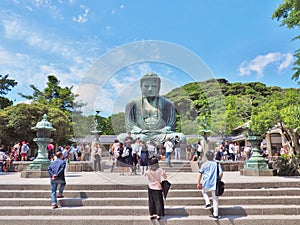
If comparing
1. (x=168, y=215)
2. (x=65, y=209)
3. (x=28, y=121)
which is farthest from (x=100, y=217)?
(x=28, y=121)

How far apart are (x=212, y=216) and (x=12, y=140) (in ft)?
74.5

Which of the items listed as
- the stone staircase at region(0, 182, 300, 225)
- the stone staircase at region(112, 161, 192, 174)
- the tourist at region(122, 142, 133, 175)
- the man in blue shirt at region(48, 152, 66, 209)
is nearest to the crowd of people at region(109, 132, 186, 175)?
the tourist at region(122, 142, 133, 175)

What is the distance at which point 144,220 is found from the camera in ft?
16.5

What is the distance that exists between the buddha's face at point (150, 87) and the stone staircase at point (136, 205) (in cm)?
1125

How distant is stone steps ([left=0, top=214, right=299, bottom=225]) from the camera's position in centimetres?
492

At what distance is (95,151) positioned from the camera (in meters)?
10.3

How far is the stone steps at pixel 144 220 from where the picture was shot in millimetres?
4922

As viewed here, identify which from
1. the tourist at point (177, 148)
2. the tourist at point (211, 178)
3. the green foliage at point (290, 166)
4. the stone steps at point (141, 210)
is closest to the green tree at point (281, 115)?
the green foliage at point (290, 166)

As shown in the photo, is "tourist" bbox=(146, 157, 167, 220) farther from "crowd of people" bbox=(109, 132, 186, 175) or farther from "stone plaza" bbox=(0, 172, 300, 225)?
"crowd of people" bbox=(109, 132, 186, 175)

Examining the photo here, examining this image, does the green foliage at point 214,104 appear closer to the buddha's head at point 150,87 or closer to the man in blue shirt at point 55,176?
the buddha's head at point 150,87

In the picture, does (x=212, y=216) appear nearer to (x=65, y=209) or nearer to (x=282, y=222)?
(x=282, y=222)

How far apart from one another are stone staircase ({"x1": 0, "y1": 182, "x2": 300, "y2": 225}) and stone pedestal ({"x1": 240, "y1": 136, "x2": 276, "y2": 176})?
2203mm

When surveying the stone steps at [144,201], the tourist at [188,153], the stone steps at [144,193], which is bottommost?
the stone steps at [144,201]

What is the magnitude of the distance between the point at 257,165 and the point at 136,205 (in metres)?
4.90
